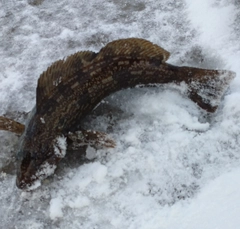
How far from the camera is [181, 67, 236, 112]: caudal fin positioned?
3861mm

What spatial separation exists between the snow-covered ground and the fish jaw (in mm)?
108

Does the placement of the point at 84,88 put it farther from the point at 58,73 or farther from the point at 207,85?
the point at 207,85

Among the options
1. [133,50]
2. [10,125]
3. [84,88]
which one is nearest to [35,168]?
[10,125]

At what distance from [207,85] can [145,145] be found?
2.70 feet

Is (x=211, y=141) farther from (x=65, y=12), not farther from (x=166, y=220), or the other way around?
(x=65, y=12)

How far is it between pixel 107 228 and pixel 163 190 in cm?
58

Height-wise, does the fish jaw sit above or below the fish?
below

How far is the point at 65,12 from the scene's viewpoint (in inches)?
205

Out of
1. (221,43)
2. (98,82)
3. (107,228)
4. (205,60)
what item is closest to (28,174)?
(107,228)

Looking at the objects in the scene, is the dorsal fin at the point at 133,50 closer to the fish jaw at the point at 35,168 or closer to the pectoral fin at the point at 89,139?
the pectoral fin at the point at 89,139

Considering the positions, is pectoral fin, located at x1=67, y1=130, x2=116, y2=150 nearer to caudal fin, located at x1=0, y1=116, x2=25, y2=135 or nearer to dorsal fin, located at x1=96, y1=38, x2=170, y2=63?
caudal fin, located at x1=0, y1=116, x2=25, y2=135

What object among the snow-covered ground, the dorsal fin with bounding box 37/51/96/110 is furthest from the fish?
the snow-covered ground

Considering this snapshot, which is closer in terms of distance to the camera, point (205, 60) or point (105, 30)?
point (205, 60)

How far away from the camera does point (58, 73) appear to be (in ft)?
12.4
